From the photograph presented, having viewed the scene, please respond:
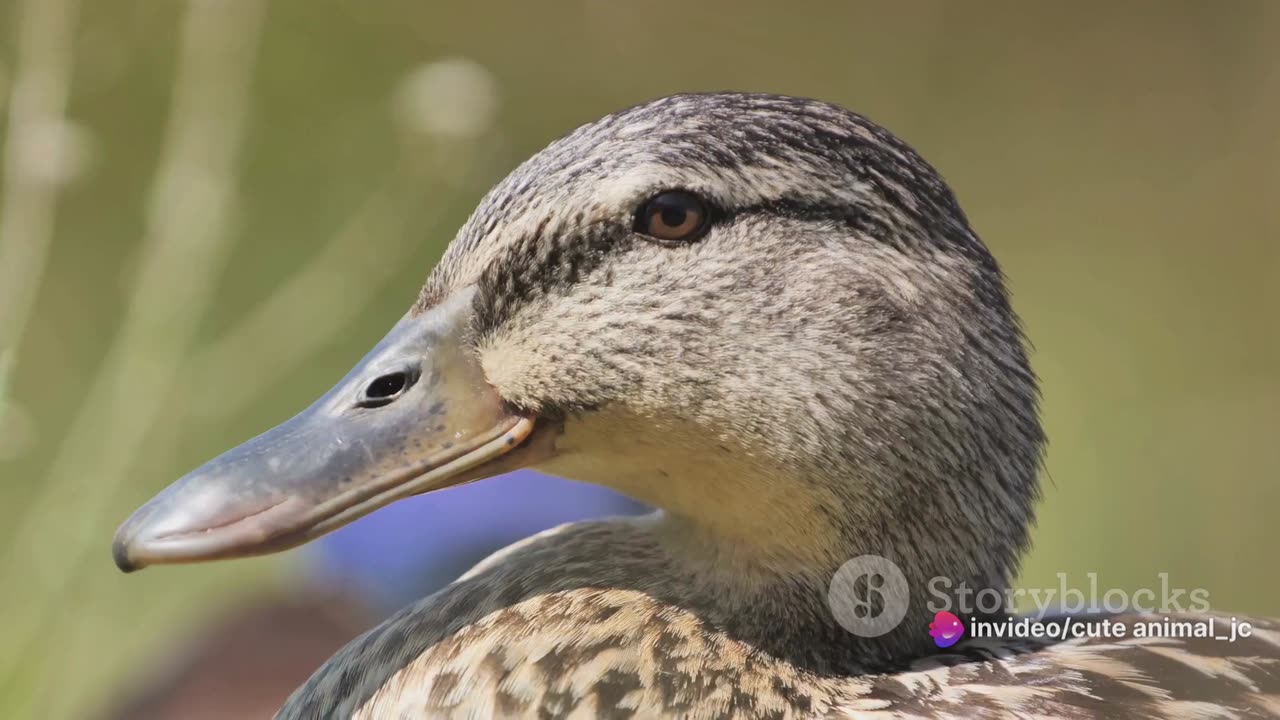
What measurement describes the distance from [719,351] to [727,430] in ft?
0.20

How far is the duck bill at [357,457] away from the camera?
942 mm

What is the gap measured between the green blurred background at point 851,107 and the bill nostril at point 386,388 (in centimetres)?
71

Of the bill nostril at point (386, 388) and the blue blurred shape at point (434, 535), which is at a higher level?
the blue blurred shape at point (434, 535)

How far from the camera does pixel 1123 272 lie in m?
3.44

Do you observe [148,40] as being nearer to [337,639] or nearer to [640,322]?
[337,639]

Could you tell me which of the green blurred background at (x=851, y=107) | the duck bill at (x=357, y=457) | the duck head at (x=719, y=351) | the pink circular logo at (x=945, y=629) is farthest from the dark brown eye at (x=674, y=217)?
the green blurred background at (x=851, y=107)

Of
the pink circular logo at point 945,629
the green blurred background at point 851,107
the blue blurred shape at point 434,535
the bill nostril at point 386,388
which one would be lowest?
the pink circular logo at point 945,629

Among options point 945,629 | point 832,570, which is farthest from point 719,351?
point 945,629

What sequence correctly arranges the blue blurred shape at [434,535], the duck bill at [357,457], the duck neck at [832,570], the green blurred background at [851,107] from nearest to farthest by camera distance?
the duck bill at [357,457] → the duck neck at [832,570] → the blue blurred shape at [434,535] → the green blurred background at [851,107]

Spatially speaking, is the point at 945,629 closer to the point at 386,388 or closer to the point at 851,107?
the point at 386,388

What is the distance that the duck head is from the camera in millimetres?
1022

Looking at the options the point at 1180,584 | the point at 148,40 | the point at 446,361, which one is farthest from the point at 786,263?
the point at 148,40

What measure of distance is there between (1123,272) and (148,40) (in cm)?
241

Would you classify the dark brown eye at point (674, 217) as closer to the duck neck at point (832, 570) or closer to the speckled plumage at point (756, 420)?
the speckled plumage at point (756, 420)
